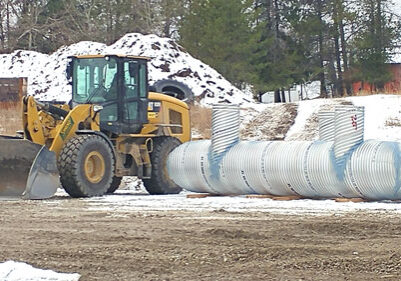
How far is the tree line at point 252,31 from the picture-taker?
39375 millimetres

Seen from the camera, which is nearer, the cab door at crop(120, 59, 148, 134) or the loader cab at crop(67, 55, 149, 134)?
the loader cab at crop(67, 55, 149, 134)

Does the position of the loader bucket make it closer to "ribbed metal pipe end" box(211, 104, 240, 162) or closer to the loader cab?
the loader cab

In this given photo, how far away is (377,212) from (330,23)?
34970 mm

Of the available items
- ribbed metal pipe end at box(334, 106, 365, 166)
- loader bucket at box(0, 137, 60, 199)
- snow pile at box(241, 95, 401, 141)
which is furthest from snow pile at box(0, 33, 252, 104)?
ribbed metal pipe end at box(334, 106, 365, 166)

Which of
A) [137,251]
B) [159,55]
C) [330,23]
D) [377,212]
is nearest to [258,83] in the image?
[330,23]

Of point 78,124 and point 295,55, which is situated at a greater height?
point 295,55

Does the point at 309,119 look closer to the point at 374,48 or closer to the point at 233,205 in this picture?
the point at 233,205

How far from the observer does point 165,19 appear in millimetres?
47812

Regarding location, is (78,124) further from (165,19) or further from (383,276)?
(165,19)

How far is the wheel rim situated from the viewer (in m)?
16.3

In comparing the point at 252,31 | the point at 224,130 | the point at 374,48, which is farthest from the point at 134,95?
the point at 374,48

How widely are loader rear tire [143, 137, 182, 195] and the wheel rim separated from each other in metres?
1.78

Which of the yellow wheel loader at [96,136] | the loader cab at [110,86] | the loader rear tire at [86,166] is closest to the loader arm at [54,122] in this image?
the yellow wheel loader at [96,136]

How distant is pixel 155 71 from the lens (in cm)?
3020
